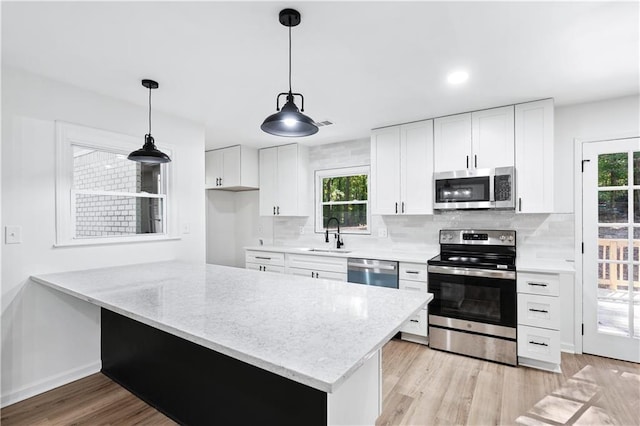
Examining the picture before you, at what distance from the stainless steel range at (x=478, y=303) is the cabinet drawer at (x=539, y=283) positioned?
0.08 meters

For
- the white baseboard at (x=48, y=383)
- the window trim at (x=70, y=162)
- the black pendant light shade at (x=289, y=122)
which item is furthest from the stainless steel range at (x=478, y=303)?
the white baseboard at (x=48, y=383)

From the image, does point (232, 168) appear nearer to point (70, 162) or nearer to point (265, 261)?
point (265, 261)

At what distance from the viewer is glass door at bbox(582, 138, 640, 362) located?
2859 mm

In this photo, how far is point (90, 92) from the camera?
2.73 meters

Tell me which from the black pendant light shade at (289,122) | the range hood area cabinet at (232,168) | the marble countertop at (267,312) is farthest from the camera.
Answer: the range hood area cabinet at (232,168)

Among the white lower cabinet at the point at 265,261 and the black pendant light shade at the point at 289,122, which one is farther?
the white lower cabinet at the point at 265,261

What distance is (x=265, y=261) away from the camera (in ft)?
14.7

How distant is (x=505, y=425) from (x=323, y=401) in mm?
1510

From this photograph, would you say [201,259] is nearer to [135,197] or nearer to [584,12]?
[135,197]

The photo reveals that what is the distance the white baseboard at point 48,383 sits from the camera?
2.28 meters

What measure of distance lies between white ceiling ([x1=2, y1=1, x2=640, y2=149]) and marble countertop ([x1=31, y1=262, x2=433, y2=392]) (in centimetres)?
152

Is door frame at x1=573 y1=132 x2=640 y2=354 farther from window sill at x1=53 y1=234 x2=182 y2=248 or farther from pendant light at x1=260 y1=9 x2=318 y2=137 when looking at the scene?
window sill at x1=53 y1=234 x2=182 y2=248

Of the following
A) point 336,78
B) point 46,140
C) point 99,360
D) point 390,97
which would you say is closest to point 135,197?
point 46,140

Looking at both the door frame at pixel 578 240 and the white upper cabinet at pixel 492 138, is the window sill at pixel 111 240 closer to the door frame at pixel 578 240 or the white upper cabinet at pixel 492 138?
the white upper cabinet at pixel 492 138
